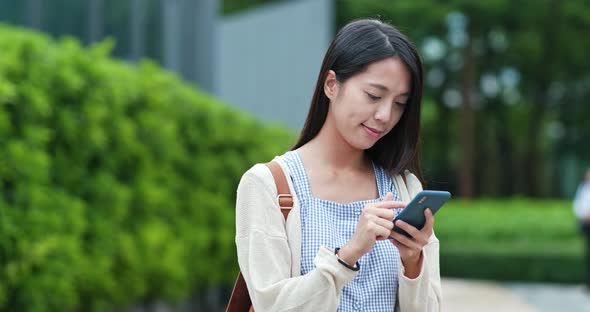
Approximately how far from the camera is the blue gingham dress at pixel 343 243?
2.23m

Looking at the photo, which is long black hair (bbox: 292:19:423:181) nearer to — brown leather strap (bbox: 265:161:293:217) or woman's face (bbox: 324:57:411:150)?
woman's face (bbox: 324:57:411:150)

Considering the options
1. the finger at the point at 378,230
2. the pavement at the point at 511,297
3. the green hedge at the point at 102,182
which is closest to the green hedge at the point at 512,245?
the pavement at the point at 511,297

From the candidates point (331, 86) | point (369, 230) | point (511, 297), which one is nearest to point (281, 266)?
point (369, 230)

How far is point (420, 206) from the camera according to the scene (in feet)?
6.83

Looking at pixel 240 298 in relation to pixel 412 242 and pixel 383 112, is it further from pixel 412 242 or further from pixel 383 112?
pixel 383 112

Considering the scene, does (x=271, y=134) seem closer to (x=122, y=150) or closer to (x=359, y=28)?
(x=122, y=150)

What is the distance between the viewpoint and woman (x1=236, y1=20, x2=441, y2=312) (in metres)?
2.14

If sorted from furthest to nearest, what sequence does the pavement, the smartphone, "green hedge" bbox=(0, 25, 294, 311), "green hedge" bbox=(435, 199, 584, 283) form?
1. "green hedge" bbox=(435, 199, 584, 283)
2. the pavement
3. "green hedge" bbox=(0, 25, 294, 311)
4. the smartphone

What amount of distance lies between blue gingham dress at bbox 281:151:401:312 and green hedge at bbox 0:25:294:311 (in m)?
2.99

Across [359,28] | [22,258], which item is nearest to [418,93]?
[359,28]

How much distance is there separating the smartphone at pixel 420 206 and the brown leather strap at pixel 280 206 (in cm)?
27

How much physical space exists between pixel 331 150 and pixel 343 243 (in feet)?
0.85

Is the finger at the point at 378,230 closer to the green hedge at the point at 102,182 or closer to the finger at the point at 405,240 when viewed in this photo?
the finger at the point at 405,240

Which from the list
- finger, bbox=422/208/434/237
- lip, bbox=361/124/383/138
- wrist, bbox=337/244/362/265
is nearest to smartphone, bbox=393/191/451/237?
finger, bbox=422/208/434/237
